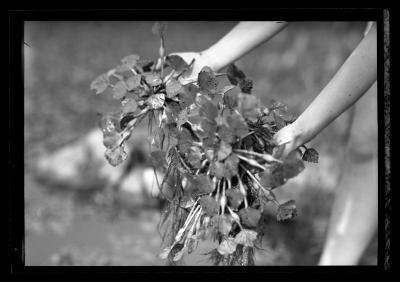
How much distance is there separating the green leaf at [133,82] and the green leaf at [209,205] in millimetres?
205

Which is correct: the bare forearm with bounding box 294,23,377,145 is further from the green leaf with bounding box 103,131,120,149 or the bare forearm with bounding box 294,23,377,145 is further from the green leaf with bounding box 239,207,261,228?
the green leaf with bounding box 103,131,120,149

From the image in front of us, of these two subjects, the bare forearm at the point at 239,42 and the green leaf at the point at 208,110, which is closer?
the green leaf at the point at 208,110

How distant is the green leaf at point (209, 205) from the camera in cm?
83

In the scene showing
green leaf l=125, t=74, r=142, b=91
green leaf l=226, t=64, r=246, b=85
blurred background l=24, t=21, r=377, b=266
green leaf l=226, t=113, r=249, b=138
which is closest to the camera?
green leaf l=226, t=113, r=249, b=138

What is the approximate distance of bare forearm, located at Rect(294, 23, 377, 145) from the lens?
2.98 ft

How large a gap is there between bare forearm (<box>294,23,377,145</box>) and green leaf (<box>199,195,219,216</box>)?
0.18 metres

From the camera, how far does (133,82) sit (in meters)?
0.89

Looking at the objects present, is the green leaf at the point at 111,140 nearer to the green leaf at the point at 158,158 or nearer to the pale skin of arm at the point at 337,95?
the green leaf at the point at 158,158

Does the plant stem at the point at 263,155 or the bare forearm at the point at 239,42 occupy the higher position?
the bare forearm at the point at 239,42

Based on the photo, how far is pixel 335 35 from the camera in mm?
3537

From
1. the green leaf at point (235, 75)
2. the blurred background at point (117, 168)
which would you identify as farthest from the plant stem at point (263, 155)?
the blurred background at point (117, 168)

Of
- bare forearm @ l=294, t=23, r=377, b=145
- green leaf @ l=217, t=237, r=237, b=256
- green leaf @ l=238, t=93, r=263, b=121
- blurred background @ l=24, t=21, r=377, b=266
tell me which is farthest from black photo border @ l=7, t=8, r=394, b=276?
blurred background @ l=24, t=21, r=377, b=266

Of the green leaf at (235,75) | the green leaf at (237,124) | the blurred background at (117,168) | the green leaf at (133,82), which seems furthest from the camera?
the blurred background at (117,168)
